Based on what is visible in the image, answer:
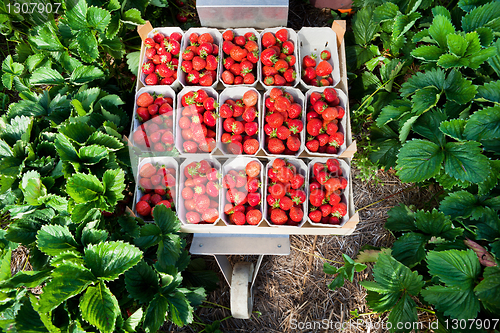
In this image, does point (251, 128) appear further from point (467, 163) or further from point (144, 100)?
point (467, 163)

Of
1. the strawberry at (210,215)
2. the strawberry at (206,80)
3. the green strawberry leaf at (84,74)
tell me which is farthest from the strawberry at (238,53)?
the strawberry at (210,215)

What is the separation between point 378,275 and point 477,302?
398mm

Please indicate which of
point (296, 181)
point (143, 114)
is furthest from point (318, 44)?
point (143, 114)

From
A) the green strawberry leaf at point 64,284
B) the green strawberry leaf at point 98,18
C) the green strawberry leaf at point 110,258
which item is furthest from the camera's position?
the green strawberry leaf at point 98,18

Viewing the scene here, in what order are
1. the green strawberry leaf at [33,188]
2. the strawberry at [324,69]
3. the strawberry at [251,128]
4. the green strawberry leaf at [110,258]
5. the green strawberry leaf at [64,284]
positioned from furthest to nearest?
the strawberry at [324,69] → the strawberry at [251,128] → the green strawberry leaf at [33,188] → the green strawberry leaf at [110,258] → the green strawberry leaf at [64,284]

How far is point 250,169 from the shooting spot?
1.72 m

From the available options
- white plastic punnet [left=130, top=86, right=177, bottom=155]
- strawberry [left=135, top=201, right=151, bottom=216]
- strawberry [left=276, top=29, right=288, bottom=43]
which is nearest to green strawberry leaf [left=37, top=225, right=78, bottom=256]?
strawberry [left=135, top=201, right=151, bottom=216]

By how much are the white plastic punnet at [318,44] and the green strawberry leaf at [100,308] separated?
154 centimetres

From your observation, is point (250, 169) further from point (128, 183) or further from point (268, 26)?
point (268, 26)

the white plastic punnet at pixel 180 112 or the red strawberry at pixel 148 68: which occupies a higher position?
the red strawberry at pixel 148 68

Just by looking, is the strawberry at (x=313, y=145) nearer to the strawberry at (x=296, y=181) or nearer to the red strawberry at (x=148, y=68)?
the strawberry at (x=296, y=181)

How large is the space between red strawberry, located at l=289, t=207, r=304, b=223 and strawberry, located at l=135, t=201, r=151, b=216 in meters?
0.81

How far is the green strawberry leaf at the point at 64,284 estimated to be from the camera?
112 cm

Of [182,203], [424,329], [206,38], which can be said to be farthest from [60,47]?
[424,329]
